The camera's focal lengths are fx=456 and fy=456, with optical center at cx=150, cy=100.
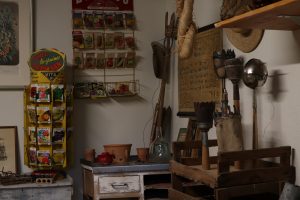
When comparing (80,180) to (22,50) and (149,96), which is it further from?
(22,50)

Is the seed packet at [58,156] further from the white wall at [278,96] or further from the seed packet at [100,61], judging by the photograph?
the white wall at [278,96]

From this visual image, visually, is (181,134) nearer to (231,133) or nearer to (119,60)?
(119,60)

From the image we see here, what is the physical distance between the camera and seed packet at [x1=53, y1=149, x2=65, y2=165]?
114 inches

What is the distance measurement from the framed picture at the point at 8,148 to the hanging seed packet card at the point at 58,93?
0.43 metres

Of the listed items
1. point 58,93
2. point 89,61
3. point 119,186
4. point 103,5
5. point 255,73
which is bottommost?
point 119,186

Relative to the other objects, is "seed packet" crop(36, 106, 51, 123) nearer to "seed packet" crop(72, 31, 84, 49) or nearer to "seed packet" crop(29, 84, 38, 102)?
"seed packet" crop(29, 84, 38, 102)

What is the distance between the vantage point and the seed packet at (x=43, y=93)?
2.82 meters

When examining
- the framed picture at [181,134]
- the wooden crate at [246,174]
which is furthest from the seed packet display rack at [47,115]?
the wooden crate at [246,174]

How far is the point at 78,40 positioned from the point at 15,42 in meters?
0.42

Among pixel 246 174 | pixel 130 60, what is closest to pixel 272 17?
pixel 246 174

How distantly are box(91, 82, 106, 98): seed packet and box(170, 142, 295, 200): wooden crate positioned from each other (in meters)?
1.33

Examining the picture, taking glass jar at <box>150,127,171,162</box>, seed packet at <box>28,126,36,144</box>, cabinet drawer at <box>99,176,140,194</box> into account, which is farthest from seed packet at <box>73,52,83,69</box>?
cabinet drawer at <box>99,176,140,194</box>

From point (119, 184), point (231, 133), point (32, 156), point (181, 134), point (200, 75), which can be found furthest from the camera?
point (181, 134)

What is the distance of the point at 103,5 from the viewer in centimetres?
323
